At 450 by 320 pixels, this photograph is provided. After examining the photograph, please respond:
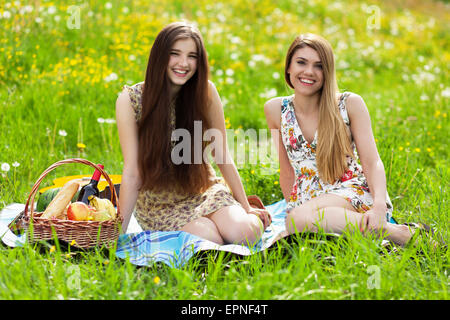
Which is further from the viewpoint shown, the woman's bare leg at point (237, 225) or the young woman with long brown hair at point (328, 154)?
the woman's bare leg at point (237, 225)

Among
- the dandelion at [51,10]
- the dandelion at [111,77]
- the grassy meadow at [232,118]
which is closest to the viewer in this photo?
the grassy meadow at [232,118]

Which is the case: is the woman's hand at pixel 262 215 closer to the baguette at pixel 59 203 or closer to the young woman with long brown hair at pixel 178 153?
the young woman with long brown hair at pixel 178 153

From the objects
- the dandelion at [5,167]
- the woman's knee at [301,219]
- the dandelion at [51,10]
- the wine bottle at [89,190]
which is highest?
the dandelion at [51,10]

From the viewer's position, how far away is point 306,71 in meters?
3.05

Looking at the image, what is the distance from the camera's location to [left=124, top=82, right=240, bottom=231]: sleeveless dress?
123 inches

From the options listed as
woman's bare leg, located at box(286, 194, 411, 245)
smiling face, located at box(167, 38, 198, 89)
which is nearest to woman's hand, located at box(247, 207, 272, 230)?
woman's bare leg, located at box(286, 194, 411, 245)

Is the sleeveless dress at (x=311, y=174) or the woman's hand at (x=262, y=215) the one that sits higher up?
the sleeveless dress at (x=311, y=174)

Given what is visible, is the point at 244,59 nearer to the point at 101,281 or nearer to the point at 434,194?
the point at 434,194

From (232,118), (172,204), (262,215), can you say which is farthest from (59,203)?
(232,118)

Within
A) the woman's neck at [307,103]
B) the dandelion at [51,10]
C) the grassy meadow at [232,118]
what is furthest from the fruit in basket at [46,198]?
the dandelion at [51,10]

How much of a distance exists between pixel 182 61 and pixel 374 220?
1.35 meters

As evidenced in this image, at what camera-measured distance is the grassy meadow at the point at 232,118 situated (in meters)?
2.31

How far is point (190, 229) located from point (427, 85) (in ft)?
13.3
